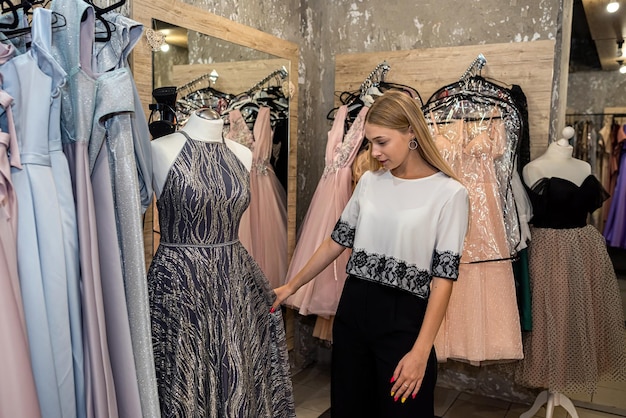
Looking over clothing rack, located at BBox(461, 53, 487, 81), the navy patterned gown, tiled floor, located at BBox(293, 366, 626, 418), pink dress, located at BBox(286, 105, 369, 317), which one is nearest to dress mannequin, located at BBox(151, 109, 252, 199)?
the navy patterned gown

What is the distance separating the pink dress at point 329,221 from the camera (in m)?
2.81

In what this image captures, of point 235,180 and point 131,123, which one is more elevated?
point 131,123

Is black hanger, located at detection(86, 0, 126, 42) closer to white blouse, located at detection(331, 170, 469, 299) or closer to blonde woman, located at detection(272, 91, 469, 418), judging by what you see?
blonde woman, located at detection(272, 91, 469, 418)

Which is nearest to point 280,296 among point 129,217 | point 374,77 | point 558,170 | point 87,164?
point 129,217

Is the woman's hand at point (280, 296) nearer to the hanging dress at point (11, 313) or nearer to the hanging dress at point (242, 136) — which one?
the hanging dress at point (242, 136)

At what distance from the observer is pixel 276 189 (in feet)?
9.61

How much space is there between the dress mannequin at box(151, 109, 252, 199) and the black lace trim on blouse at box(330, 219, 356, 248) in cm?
51

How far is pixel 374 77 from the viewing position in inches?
124

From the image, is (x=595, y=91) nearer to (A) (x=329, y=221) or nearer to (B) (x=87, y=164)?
(A) (x=329, y=221)

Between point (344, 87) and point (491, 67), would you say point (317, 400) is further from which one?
point (491, 67)

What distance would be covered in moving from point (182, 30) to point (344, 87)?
52.9 inches

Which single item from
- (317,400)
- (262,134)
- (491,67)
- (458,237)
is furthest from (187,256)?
(491,67)

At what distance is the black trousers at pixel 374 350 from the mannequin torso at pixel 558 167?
1.36 metres

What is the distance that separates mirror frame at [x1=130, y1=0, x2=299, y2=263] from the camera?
1.99 m
